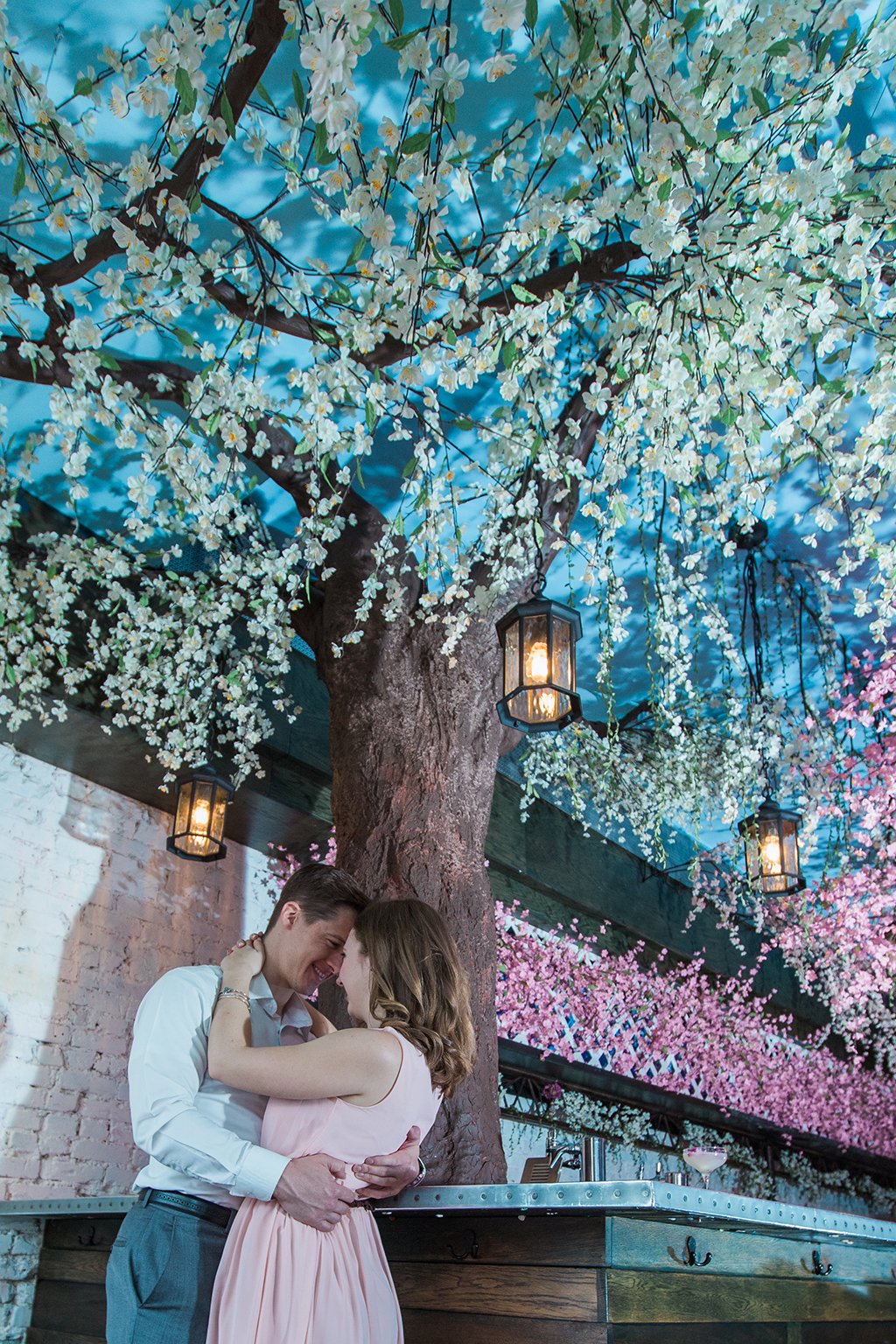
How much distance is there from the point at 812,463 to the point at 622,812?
3001 mm

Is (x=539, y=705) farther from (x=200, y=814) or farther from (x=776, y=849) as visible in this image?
(x=776, y=849)

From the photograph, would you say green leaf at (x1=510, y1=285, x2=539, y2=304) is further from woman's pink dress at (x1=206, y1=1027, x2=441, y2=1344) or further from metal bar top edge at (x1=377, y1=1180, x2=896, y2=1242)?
metal bar top edge at (x1=377, y1=1180, x2=896, y2=1242)

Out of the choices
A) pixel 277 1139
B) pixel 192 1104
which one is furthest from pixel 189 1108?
pixel 277 1139

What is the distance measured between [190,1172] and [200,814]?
2617mm

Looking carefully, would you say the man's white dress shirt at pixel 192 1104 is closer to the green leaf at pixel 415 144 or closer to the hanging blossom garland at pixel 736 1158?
the green leaf at pixel 415 144

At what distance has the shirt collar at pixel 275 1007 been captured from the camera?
6.51ft

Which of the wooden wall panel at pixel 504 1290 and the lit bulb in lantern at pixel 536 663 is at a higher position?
the lit bulb in lantern at pixel 536 663

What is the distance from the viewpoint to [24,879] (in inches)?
168

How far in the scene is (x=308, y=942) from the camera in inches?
81.0

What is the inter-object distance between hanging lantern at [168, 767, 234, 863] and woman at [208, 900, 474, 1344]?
2427mm

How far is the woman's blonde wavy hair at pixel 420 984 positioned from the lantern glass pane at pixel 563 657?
49.4 inches

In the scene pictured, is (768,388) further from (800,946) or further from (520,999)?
(800,946)

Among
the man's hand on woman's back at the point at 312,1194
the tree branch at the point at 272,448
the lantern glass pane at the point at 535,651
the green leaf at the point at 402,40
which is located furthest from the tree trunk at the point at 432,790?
the green leaf at the point at 402,40

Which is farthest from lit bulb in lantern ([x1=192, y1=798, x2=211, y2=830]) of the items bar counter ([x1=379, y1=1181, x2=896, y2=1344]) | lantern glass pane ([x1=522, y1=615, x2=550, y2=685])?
bar counter ([x1=379, y1=1181, x2=896, y2=1344])
